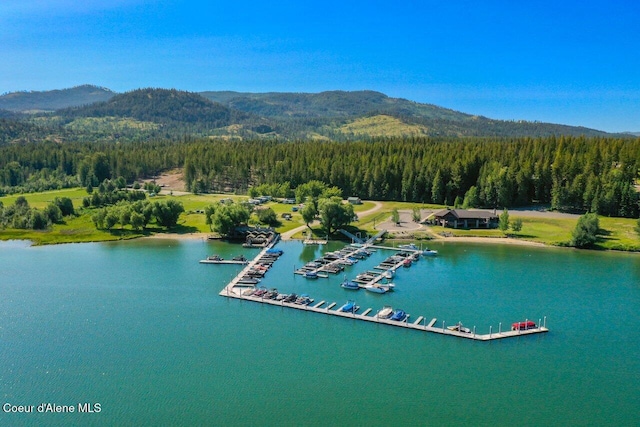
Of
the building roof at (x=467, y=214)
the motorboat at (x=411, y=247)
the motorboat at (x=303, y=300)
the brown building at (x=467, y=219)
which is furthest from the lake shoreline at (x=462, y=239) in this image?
the motorboat at (x=303, y=300)

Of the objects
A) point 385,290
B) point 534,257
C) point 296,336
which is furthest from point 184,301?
point 534,257

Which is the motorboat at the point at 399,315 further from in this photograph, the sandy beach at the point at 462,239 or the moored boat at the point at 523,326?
the sandy beach at the point at 462,239

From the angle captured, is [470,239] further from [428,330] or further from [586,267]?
[428,330]

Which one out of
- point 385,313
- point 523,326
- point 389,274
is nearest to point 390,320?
point 385,313

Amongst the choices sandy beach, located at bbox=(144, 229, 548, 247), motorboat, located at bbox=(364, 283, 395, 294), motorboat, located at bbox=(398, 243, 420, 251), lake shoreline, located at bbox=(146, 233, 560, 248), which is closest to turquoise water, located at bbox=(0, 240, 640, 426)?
motorboat, located at bbox=(364, 283, 395, 294)

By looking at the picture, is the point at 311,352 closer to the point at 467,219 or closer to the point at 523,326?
the point at 523,326

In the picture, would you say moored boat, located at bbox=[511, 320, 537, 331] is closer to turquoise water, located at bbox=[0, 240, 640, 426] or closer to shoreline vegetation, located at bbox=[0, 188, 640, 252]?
turquoise water, located at bbox=[0, 240, 640, 426]

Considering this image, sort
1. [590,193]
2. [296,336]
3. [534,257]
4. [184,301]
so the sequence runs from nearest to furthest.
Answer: [296,336] → [184,301] → [534,257] → [590,193]

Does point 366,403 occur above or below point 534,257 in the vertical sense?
below
